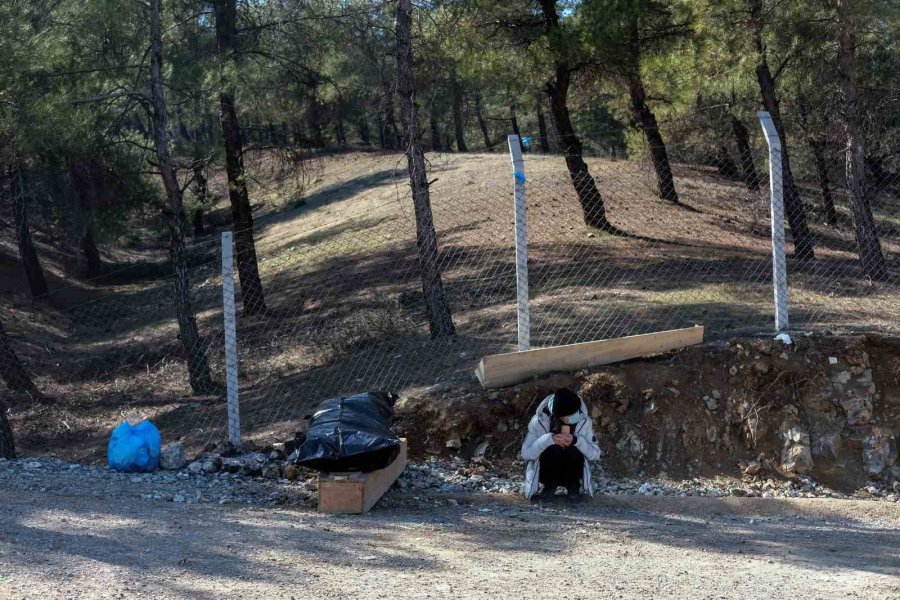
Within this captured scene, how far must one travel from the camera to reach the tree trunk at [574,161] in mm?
15570

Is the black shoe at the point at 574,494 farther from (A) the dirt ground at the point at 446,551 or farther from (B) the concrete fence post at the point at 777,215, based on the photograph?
(B) the concrete fence post at the point at 777,215

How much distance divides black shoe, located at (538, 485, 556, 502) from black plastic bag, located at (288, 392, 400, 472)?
1.09 metres

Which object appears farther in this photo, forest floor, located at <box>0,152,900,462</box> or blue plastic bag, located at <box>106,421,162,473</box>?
forest floor, located at <box>0,152,900,462</box>

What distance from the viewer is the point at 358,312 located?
13547mm

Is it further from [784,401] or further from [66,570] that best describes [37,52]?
[784,401]

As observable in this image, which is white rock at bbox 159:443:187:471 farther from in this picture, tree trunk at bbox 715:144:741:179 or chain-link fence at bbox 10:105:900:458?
tree trunk at bbox 715:144:741:179

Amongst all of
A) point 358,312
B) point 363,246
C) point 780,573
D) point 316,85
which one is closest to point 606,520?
point 780,573

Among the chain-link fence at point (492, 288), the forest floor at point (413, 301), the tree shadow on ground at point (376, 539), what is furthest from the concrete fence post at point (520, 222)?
the tree shadow on ground at point (376, 539)

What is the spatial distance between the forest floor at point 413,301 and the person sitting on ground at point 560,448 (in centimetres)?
176

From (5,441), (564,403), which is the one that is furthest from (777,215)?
(5,441)

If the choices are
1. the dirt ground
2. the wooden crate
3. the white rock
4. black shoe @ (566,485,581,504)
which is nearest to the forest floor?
the white rock

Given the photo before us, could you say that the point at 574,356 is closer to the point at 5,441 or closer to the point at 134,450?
the point at 134,450

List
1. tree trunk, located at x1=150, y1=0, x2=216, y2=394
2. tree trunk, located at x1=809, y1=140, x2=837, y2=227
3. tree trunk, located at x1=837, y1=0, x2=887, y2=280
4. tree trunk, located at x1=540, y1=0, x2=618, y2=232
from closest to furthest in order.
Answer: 1. tree trunk, located at x1=150, y1=0, x2=216, y2=394
2. tree trunk, located at x1=837, y1=0, x2=887, y2=280
3. tree trunk, located at x1=809, y1=140, x2=837, y2=227
4. tree trunk, located at x1=540, y1=0, x2=618, y2=232

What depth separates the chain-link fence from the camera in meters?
9.53
